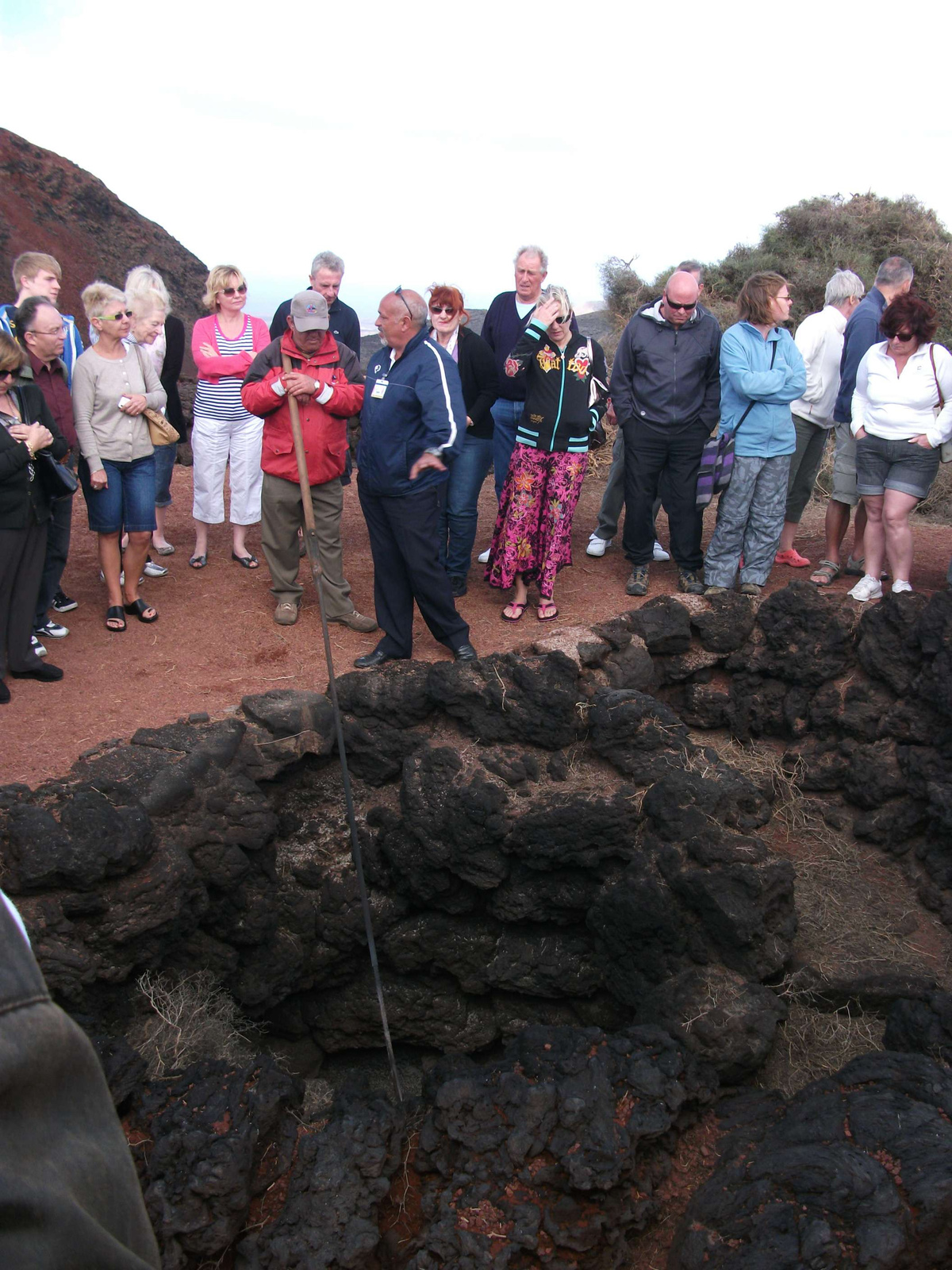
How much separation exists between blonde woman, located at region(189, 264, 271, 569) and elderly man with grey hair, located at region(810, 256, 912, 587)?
4.11 meters

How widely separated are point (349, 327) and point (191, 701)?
3119mm

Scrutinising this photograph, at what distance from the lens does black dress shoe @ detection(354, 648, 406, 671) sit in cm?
592

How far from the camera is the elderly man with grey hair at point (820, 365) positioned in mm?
7090

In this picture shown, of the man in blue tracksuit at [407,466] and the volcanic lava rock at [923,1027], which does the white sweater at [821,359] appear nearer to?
the man in blue tracksuit at [407,466]

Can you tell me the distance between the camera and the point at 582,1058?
3.85 metres

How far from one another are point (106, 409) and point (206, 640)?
153 centimetres

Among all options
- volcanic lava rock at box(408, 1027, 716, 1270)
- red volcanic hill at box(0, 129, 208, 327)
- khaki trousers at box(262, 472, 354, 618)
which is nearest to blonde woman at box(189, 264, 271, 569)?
khaki trousers at box(262, 472, 354, 618)

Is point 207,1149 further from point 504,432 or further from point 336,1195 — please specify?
point 504,432

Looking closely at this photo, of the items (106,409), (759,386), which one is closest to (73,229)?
(106,409)

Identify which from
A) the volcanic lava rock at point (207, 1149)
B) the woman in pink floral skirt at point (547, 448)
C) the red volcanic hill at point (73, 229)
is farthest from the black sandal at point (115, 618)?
the red volcanic hill at point (73, 229)

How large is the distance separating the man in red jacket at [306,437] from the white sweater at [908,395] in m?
3.31

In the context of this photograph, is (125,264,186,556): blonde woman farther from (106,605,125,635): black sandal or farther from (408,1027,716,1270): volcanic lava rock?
(408,1027,716,1270): volcanic lava rock

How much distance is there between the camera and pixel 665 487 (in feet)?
22.8

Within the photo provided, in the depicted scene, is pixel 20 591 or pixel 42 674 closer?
pixel 20 591
